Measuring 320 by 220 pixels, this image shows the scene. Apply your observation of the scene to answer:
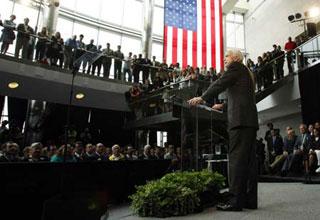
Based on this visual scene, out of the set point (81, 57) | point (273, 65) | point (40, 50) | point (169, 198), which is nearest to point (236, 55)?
point (169, 198)

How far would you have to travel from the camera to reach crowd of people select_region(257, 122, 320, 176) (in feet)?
22.4

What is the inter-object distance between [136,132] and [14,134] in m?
5.02

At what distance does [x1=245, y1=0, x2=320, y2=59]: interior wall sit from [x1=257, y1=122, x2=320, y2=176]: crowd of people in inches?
289

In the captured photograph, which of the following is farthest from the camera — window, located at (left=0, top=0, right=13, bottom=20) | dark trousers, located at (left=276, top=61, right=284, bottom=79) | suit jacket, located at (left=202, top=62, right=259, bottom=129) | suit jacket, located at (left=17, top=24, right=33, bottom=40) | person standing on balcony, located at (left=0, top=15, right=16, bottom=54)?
window, located at (left=0, top=0, right=13, bottom=20)

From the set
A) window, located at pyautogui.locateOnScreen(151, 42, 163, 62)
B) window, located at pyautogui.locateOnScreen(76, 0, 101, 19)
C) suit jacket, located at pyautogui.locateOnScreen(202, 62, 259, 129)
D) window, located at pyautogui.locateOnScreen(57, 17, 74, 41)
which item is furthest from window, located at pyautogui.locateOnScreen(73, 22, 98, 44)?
suit jacket, located at pyautogui.locateOnScreen(202, 62, 259, 129)

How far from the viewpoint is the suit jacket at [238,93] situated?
113 inches

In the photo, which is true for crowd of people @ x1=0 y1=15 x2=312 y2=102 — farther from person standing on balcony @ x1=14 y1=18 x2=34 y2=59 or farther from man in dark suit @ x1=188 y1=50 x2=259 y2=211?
man in dark suit @ x1=188 y1=50 x2=259 y2=211

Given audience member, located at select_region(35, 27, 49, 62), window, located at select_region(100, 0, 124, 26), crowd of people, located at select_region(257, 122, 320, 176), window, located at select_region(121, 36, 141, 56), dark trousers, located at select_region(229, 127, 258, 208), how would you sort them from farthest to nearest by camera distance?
window, located at select_region(121, 36, 141, 56) → window, located at select_region(100, 0, 124, 26) → audience member, located at select_region(35, 27, 49, 62) → crowd of people, located at select_region(257, 122, 320, 176) → dark trousers, located at select_region(229, 127, 258, 208)

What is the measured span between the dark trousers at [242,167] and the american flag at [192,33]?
9.92 metres

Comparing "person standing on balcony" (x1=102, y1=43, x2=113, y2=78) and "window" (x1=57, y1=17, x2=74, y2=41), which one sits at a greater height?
"window" (x1=57, y1=17, x2=74, y2=41)

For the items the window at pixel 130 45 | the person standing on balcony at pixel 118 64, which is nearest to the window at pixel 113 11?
the window at pixel 130 45

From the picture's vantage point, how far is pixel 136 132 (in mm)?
12805

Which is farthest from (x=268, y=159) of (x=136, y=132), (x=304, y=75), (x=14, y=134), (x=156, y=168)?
(x=14, y=134)

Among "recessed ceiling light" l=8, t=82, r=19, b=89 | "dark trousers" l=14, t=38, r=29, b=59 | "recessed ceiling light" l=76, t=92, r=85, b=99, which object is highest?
"dark trousers" l=14, t=38, r=29, b=59
